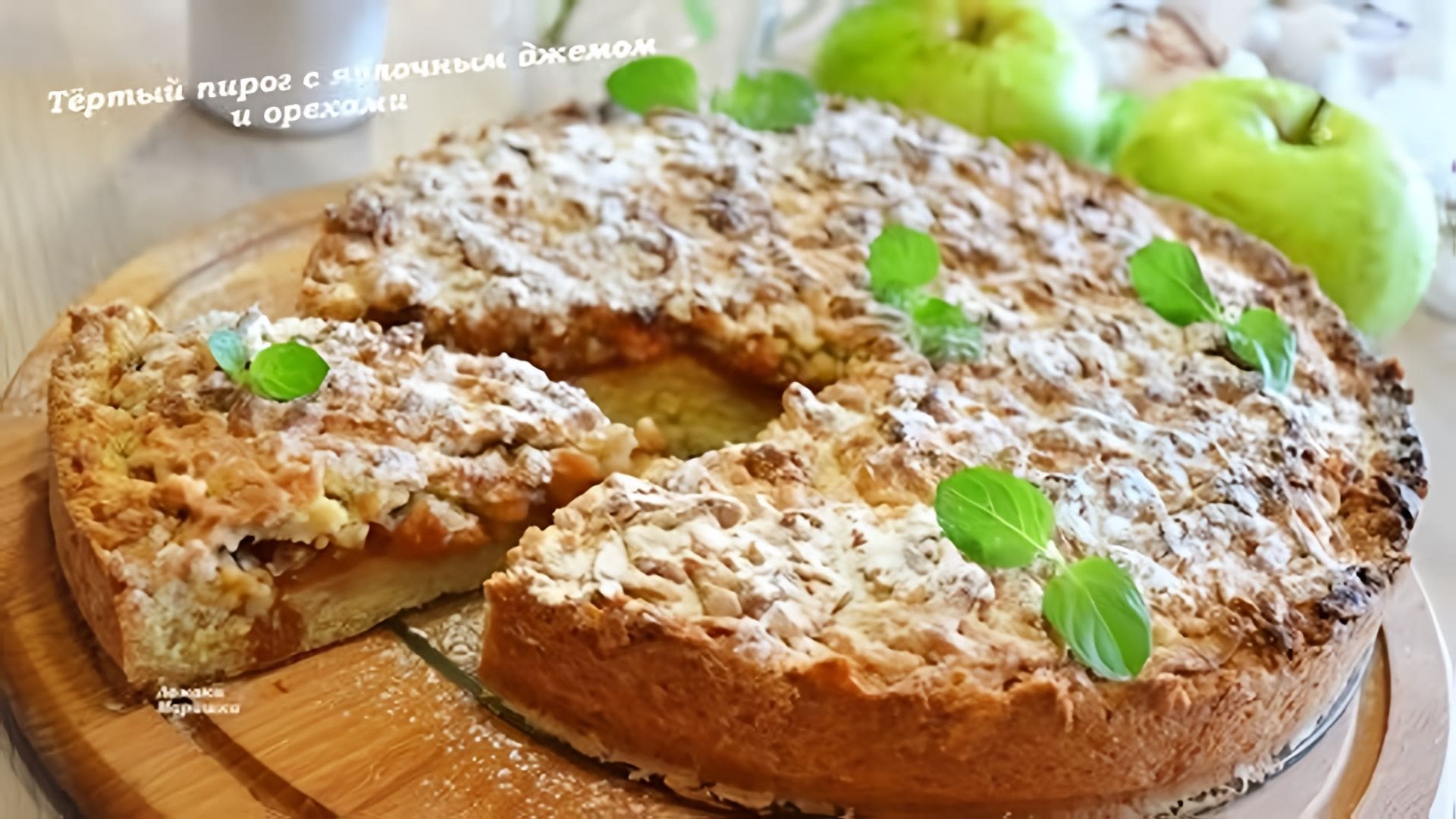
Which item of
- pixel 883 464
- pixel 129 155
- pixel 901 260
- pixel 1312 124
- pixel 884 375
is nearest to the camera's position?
pixel 883 464

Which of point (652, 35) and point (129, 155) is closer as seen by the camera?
point (129, 155)

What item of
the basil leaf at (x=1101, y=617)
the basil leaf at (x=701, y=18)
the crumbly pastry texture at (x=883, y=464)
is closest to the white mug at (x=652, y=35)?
the basil leaf at (x=701, y=18)

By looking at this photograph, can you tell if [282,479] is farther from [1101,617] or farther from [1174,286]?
[1174,286]

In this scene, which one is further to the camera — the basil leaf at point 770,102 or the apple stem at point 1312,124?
the apple stem at point 1312,124

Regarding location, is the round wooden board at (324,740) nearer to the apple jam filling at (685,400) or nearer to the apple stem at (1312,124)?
the apple jam filling at (685,400)

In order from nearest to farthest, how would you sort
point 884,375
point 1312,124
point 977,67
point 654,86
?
point 884,375
point 654,86
point 1312,124
point 977,67

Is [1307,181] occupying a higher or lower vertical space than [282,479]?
higher

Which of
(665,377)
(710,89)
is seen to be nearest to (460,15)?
(710,89)

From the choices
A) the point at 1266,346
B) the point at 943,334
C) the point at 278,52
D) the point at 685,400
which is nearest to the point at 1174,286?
the point at 1266,346
